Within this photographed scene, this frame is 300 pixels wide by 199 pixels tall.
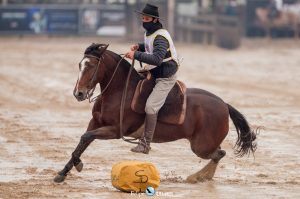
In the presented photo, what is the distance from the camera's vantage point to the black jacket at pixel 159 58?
36.3ft

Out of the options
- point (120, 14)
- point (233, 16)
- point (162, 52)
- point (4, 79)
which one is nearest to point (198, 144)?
point (162, 52)

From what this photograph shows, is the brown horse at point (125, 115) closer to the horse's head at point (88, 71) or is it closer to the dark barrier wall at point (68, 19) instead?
the horse's head at point (88, 71)

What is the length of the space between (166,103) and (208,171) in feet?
3.16

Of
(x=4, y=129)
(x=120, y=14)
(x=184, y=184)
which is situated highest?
(x=184, y=184)

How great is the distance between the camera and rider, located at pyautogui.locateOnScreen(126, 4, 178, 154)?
36.5 feet

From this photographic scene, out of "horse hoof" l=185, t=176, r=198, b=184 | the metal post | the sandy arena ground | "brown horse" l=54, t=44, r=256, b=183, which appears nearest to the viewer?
A: the sandy arena ground

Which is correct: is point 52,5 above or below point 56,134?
below

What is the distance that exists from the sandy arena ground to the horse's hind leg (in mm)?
109

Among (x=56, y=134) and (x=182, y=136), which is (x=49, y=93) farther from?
(x=182, y=136)

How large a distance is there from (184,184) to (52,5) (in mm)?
30467

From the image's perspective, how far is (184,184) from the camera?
37.1 ft

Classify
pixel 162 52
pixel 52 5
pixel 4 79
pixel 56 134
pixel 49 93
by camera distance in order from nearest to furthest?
pixel 162 52 < pixel 56 134 < pixel 49 93 < pixel 4 79 < pixel 52 5

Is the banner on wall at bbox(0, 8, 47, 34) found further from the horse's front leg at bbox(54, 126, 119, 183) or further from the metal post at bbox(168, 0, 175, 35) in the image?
the horse's front leg at bbox(54, 126, 119, 183)
